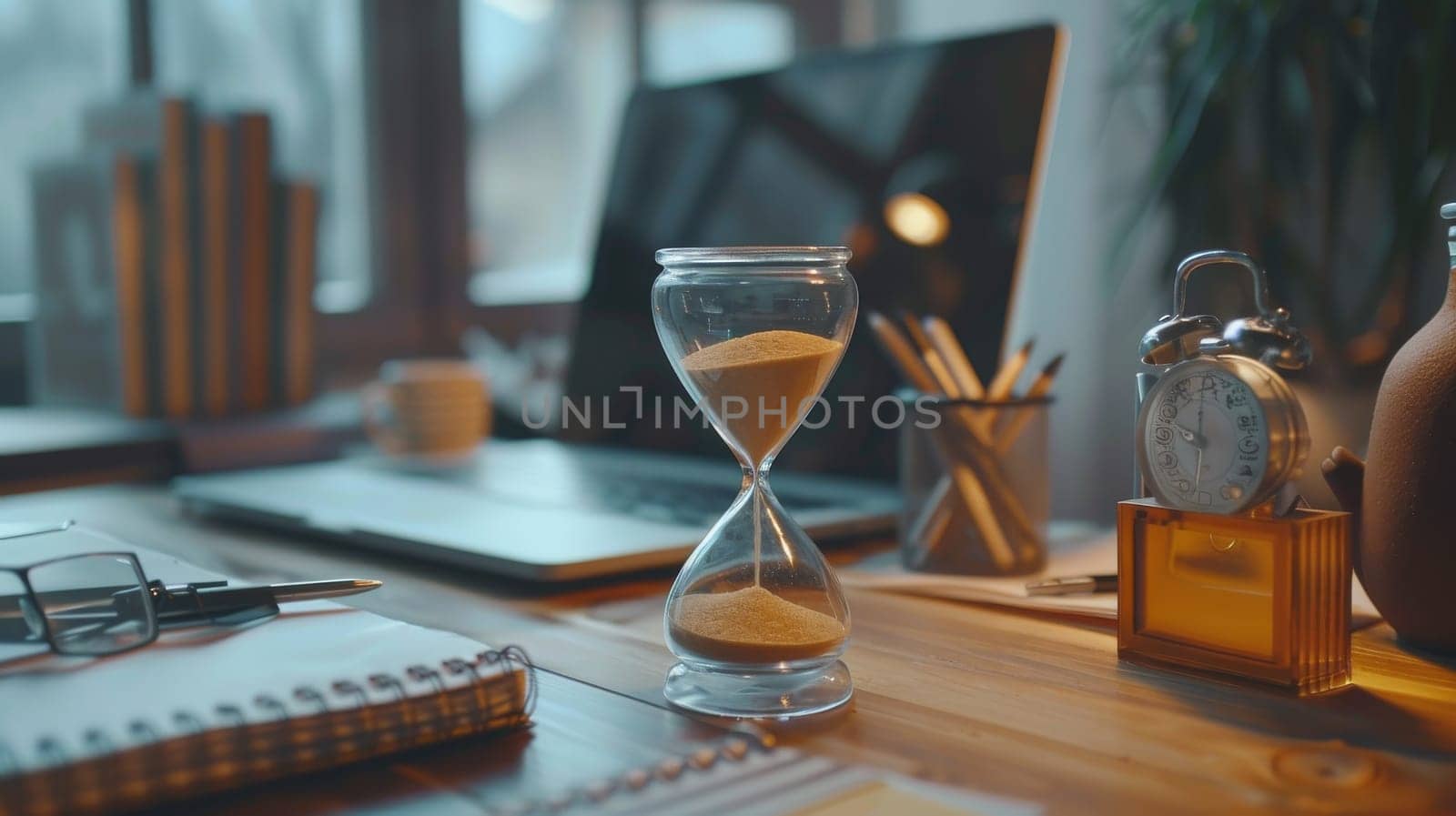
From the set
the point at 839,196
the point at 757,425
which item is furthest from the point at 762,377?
the point at 839,196

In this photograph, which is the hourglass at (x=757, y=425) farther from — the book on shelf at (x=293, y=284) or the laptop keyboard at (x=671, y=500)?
the book on shelf at (x=293, y=284)

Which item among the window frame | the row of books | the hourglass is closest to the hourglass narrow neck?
the hourglass

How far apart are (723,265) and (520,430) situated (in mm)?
1207

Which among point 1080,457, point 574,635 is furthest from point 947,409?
point 1080,457

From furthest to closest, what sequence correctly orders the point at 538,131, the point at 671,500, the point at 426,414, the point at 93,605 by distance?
the point at 538,131 → the point at 426,414 → the point at 671,500 → the point at 93,605

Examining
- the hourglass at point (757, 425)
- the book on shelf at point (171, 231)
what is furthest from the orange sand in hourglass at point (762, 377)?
the book on shelf at point (171, 231)

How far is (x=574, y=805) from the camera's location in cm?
41

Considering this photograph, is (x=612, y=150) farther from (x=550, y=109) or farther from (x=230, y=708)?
(x=230, y=708)

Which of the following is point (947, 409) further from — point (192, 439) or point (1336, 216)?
point (1336, 216)

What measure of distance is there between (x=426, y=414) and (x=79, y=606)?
79 cm

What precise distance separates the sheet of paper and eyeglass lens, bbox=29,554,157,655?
41 cm

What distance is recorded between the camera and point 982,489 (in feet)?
2.60

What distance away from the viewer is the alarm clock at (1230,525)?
1.76ft

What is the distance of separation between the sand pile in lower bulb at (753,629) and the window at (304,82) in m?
1.34
